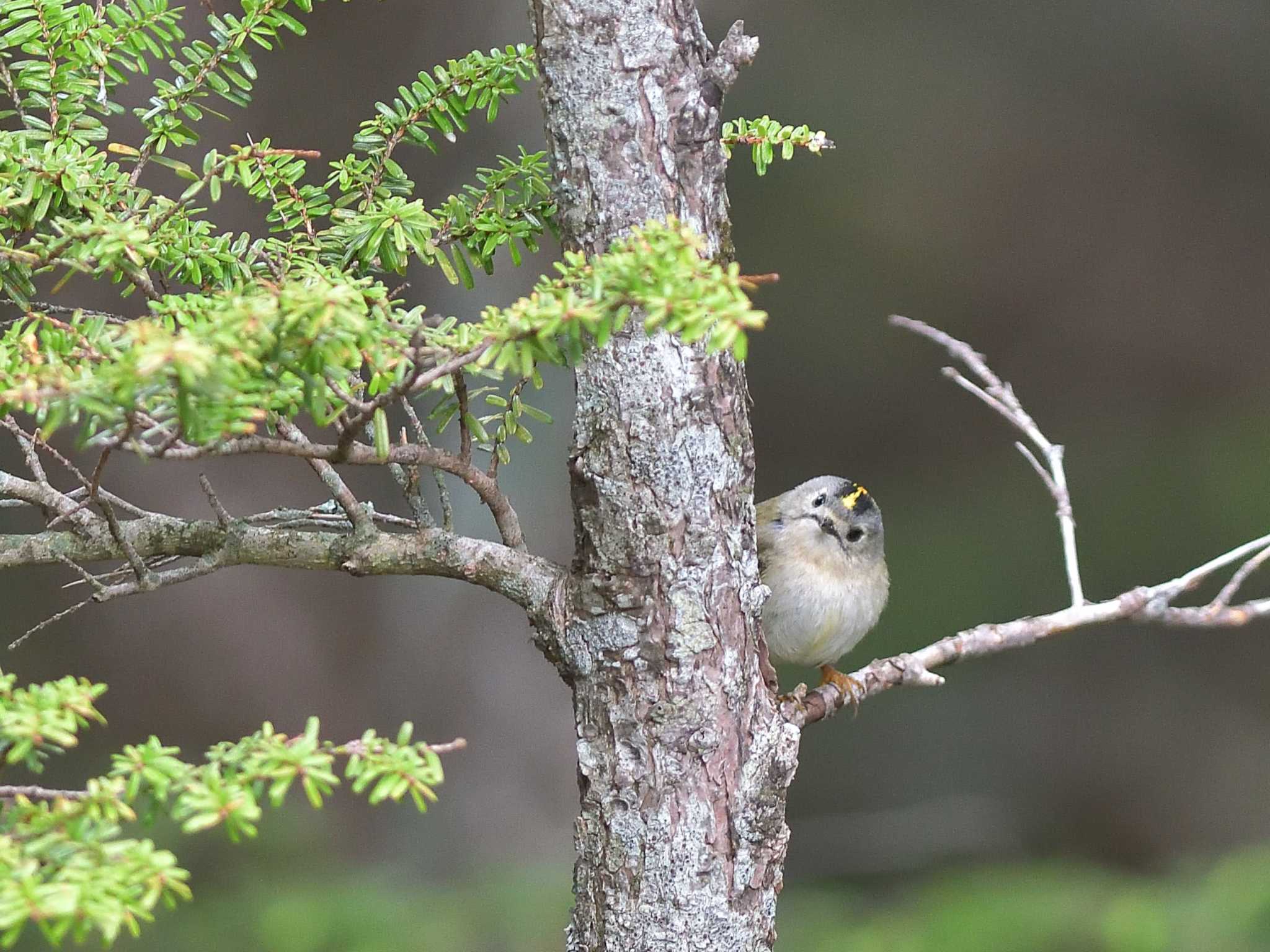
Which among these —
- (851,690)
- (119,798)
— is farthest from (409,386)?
(851,690)

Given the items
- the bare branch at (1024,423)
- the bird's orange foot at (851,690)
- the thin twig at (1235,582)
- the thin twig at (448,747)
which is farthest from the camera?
the bird's orange foot at (851,690)

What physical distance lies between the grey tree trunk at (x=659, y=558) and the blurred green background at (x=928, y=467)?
96.6 inches

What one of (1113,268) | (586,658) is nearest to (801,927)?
(586,658)

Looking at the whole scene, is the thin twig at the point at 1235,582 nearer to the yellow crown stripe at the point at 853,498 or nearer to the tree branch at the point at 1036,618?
the tree branch at the point at 1036,618

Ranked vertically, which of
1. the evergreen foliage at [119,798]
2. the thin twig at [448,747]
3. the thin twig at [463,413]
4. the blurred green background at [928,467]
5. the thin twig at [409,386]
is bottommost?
the evergreen foliage at [119,798]

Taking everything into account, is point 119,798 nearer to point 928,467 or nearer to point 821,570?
point 821,570

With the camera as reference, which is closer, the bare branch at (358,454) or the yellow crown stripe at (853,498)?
the bare branch at (358,454)

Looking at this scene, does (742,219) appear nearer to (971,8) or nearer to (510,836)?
(971,8)

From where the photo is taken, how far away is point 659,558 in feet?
5.06

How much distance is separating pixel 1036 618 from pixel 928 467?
4324 mm

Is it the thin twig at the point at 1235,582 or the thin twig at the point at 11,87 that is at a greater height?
the thin twig at the point at 11,87

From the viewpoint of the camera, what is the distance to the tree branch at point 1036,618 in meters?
1.70

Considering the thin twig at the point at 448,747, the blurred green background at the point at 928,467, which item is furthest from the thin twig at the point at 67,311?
the blurred green background at the point at 928,467

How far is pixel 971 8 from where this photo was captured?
5586 millimetres
